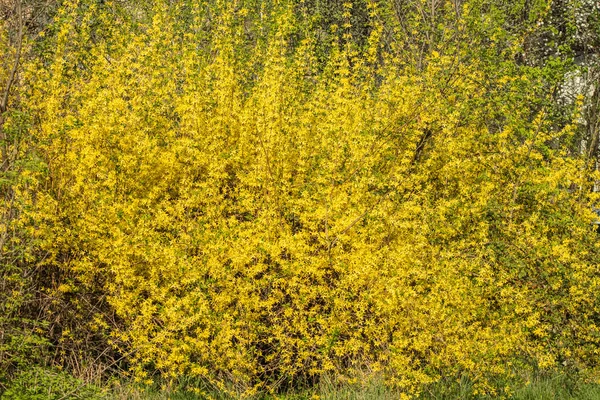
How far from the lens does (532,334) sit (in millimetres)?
7508

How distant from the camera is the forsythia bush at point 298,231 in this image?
6.77 m

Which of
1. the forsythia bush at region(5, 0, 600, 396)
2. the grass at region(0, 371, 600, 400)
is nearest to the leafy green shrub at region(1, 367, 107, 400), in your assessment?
the grass at region(0, 371, 600, 400)

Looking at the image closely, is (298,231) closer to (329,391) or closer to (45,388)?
(329,391)

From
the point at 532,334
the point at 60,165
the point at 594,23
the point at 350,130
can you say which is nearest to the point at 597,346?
the point at 532,334

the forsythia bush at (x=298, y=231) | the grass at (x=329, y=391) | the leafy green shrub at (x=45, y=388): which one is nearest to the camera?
the leafy green shrub at (x=45, y=388)

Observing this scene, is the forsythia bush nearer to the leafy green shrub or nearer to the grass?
the grass

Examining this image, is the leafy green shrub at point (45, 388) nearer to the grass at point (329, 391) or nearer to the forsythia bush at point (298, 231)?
the grass at point (329, 391)

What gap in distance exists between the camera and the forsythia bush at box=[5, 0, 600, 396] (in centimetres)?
→ 677

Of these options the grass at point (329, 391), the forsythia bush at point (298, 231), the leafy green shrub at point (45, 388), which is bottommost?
the grass at point (329, 391)

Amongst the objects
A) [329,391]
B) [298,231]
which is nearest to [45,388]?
[329,391]

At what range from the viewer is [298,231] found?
25.3 feet

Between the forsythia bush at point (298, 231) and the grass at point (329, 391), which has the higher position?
the forsythia bush at point (298, 231)

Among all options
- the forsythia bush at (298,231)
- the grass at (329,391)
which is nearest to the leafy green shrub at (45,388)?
the grass at (329,391)

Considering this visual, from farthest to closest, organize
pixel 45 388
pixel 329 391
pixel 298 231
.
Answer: pixel 298 231
pixel 329 391
pixel 45 388
